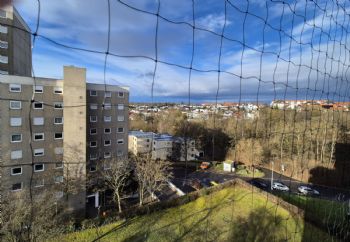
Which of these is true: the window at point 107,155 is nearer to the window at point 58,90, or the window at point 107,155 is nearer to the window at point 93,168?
the window at point 93,168

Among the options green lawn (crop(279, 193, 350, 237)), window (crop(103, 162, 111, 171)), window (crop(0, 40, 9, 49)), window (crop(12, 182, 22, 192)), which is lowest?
window (crop(12, 182, 22, 192))

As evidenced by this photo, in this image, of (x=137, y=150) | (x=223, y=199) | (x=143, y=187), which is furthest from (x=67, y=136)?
(x=223, y=199)

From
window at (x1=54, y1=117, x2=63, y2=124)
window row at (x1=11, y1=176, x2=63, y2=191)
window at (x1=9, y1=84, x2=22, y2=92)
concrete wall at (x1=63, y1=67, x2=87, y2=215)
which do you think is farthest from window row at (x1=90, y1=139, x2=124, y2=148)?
window at (x1=9, y1=84, x2=22, y2=92)

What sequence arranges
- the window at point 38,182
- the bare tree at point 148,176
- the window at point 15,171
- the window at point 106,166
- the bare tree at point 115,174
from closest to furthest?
1. the window at point 15,171
2. the window at point 38,182
3. the bare tree at point 115,174
4. the bare tree at point 148,176
5. the window at point 106,166

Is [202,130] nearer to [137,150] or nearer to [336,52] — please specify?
[137,150]

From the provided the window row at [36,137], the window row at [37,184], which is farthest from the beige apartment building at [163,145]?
the window row at [37,184]

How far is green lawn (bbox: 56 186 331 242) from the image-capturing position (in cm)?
430

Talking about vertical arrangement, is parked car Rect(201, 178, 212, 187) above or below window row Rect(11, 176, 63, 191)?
below

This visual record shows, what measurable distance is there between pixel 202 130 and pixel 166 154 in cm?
472

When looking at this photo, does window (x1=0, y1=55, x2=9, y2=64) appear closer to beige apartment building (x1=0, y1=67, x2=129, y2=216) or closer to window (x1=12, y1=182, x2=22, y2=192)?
beige apartment building (x1=0, y1=67, x2=129, y2=216)

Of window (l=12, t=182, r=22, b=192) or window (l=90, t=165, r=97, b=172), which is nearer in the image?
window (l=12, t=182, r=22, b=192)

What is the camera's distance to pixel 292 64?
1.60m

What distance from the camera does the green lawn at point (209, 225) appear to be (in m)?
4.30

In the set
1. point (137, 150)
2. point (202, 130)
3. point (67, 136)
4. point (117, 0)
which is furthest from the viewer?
point (137, 150)
